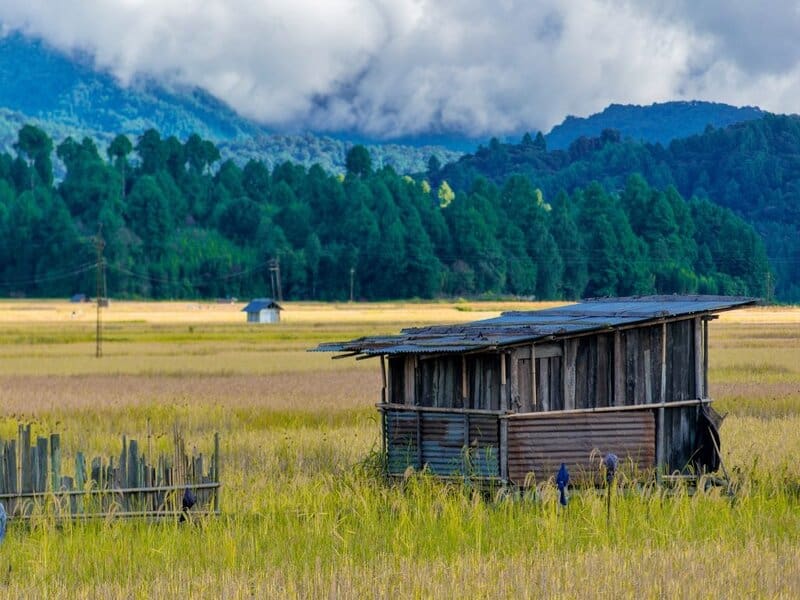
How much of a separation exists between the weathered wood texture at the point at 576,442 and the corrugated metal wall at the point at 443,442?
26cm

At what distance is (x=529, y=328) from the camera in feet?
49.4

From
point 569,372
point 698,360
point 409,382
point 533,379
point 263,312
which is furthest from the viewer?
point 263,312

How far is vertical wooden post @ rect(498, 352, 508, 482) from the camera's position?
14.5 metres

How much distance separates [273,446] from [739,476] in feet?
22.9

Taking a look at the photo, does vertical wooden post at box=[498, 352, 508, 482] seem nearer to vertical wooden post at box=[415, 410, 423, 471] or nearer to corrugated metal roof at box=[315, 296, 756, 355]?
corrugated metal roof at box=[315, 296, 756, 355]

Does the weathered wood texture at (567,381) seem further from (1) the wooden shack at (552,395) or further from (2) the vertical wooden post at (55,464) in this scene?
(2) the vertical wooden post at (55,464)

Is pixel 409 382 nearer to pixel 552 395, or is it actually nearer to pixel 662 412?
pixel 552 395

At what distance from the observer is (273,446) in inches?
763

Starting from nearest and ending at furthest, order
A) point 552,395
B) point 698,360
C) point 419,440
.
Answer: point 552,395 → point 419,440 → point 698,360

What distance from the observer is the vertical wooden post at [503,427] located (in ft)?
47.6

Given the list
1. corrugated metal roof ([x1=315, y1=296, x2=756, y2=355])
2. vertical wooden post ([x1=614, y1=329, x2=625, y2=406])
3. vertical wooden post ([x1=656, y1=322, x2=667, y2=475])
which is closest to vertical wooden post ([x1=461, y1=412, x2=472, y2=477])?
corrugated metal roof ([x1=315, y1=296, x2=756, y2=355])

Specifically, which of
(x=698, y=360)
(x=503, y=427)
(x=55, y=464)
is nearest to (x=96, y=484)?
(x=55, y=464)

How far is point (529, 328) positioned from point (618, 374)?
1.26 metres

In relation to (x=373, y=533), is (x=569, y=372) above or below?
above
